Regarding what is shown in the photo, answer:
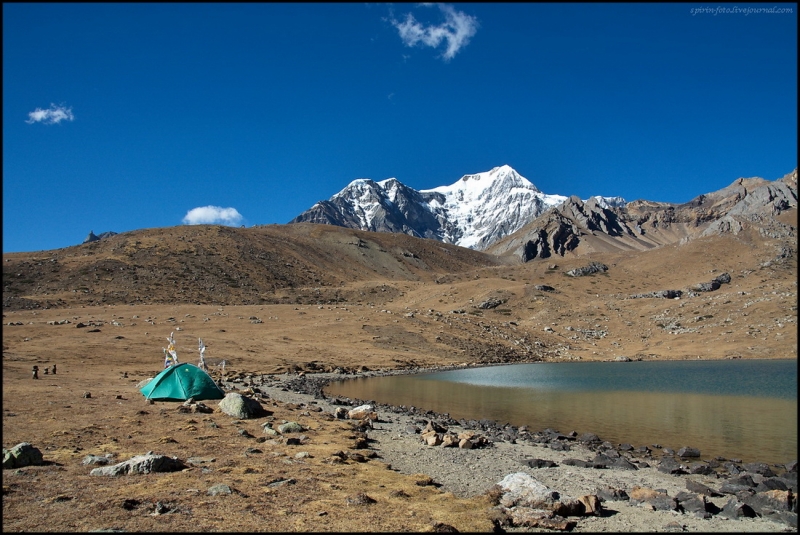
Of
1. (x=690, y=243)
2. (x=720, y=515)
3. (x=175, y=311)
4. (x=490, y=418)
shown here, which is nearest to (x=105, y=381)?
(x=490, y=418)

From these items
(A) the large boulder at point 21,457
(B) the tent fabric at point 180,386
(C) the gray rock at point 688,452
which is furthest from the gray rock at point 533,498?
(B) the tent fabric at point 180,386

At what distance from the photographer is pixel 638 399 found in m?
40.0

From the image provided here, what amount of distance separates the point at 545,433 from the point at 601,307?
291 ft

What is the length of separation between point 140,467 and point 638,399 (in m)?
37.2

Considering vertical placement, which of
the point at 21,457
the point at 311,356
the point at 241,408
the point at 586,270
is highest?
the point at 586,270

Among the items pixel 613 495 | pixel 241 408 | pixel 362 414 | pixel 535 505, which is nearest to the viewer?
pixel 535 505

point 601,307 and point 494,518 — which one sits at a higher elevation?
point 601,307

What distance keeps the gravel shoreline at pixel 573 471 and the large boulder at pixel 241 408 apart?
6718mm

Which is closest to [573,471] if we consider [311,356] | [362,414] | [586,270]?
[362,414]

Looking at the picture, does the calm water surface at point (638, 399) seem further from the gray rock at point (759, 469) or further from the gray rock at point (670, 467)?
the gray rock at point (670, 467)

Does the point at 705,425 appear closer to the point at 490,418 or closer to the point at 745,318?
the point at 490,418

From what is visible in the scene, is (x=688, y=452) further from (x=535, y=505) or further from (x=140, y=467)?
(x=140, y=467)

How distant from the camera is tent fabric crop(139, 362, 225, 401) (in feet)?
102

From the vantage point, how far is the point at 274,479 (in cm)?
1538
